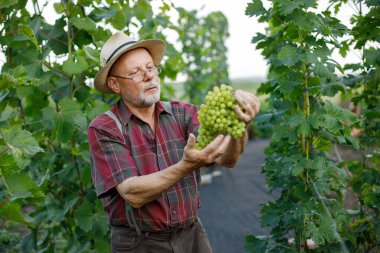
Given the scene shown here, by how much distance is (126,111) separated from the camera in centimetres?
257

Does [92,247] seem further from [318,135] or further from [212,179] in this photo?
[212,179]

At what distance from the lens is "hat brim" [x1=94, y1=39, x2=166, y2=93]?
2.54 meters

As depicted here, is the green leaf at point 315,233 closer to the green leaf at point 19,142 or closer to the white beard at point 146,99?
the white beard at point 146,99

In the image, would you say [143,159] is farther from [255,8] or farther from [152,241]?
[255,8]

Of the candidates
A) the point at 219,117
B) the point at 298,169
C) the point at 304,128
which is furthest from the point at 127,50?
the point at 298,169

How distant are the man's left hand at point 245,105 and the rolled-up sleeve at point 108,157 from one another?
0.66 meters

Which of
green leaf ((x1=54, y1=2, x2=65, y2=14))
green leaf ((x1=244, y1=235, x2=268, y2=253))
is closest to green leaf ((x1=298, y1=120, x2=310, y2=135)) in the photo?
green leaf ((x1=244, y1=235, x2=268, y2=253))

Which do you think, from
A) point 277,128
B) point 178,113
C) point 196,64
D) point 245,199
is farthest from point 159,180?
point 196,64

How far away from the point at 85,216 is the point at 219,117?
1732 millimetres

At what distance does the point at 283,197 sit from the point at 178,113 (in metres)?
1.34

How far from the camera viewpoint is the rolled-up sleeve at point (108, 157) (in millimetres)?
2316

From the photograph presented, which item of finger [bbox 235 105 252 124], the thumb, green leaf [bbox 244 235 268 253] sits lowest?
green leaf [bbox 244 235 268 253]

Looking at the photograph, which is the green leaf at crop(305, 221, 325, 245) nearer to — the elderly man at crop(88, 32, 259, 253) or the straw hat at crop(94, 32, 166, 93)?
the elderly man at crop(88, 32, 259, 253)

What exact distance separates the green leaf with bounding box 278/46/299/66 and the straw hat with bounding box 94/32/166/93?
73 centimetres
